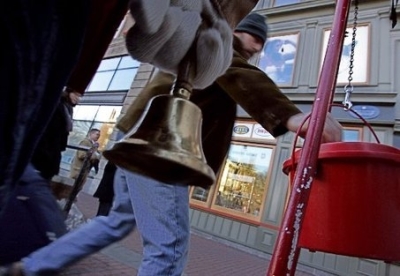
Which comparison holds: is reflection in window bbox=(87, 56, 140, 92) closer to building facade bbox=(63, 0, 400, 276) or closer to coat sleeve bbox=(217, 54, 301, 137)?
building facade bbox=(63, 0, 400, 276)

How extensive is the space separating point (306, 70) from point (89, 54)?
27.4ft

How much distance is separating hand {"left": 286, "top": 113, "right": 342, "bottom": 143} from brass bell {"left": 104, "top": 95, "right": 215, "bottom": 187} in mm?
611

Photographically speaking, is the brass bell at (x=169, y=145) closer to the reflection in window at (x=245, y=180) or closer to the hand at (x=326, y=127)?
the hand at (x=326, y=127)

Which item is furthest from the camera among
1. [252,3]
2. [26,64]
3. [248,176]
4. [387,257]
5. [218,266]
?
[248,176]

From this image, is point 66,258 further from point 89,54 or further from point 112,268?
point 112,268

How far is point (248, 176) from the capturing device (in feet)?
27.0

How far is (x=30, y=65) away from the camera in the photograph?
1.77 feet

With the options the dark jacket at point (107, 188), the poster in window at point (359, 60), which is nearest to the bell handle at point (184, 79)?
the dark jacket at point (107, 188)

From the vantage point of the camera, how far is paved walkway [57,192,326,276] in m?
3.46

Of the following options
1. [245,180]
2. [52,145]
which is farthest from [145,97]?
[245,180]

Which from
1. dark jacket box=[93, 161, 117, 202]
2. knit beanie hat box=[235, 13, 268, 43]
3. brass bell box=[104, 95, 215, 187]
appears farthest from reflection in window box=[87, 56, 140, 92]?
brass bell box=[104, 95, 215, 187]

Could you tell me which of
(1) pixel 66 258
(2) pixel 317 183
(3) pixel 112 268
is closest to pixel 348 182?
(2) pixel 317 183

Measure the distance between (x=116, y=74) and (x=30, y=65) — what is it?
43.8 feet

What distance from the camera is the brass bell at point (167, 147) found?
0.68 m
